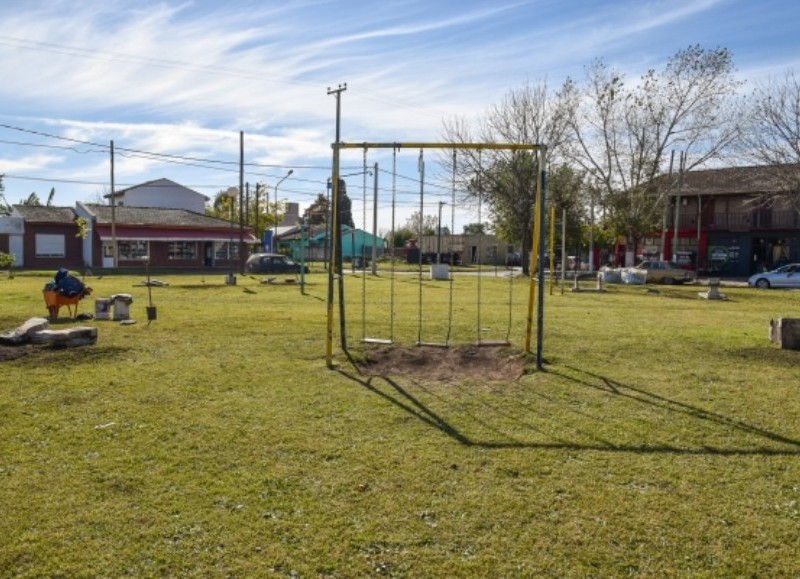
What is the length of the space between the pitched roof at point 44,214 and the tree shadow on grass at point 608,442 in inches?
1850

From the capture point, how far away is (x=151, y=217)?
50031 mm

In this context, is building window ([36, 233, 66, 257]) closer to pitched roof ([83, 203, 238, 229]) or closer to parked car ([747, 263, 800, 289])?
pitched roof ([83, 203, 238, 229])

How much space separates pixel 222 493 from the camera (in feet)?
14.5

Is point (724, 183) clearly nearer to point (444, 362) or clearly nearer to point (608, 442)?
point (444, 362)

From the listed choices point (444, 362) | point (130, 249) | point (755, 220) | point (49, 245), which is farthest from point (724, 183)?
point (49, 245)

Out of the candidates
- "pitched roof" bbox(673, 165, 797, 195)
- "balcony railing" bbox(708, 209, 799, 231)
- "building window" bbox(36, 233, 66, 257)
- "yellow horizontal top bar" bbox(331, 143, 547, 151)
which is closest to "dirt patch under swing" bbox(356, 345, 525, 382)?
"yellow horizontal top bar" bbox(331, 143, 547, 151)

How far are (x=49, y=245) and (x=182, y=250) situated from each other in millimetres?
9308

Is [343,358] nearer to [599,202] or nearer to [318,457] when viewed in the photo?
[318,457]

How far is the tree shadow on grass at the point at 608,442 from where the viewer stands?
5.42m

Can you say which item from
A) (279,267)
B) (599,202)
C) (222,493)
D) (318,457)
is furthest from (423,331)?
(599,202)

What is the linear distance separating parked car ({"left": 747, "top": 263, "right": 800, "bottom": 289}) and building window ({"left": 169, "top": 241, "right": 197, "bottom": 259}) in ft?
123

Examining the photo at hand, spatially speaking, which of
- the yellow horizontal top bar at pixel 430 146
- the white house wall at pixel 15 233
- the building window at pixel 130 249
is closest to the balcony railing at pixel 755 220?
the building window at pixel 130 249

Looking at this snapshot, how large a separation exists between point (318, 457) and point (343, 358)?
3.97m

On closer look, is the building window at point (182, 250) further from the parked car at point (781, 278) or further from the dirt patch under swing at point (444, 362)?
the dirt patch under swing at point (444, 362)
